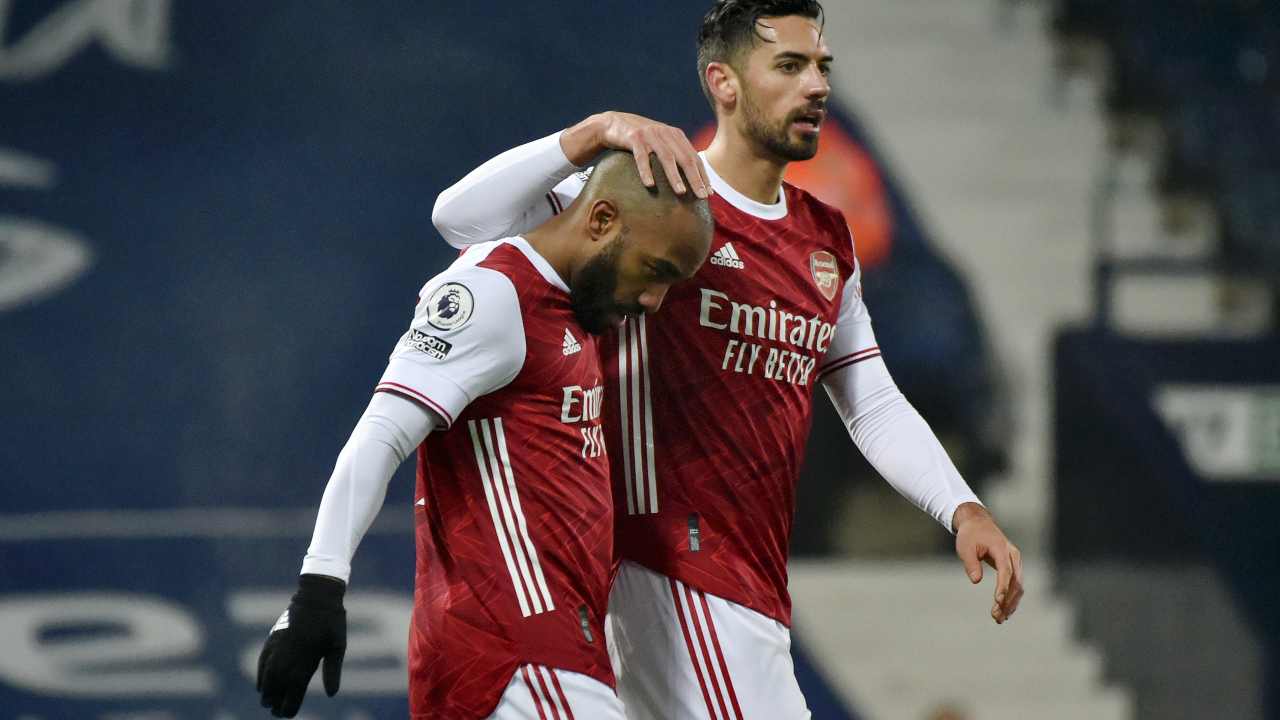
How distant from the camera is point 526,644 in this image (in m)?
2.45

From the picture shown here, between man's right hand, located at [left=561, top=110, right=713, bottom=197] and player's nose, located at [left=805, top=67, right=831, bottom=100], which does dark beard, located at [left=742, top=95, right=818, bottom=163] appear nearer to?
player's nose, located at [left=805, top=67, right=831, bottom=100]

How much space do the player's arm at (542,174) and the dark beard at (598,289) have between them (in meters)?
0.14

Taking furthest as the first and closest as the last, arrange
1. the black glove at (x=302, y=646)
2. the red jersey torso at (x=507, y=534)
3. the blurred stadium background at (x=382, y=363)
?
the blurred stadium background at (x=382, y=363)
the red jersey torso at (x=507, y=534)
the black glove at (x=302, y=646)

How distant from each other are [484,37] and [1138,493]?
362cm

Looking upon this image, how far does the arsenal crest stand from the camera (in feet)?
9.82

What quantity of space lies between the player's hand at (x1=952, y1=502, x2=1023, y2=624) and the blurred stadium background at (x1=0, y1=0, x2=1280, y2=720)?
3.46 metres

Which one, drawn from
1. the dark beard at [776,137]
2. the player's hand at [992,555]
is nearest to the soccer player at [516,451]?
the dark beard at [776,137]

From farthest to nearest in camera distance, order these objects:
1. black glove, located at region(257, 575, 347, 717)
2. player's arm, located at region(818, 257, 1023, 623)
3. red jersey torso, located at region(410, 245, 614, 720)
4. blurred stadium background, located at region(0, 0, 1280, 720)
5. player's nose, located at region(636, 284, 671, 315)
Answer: blurred stadium background, located at region(0, 0, 1280, 720), player's arm, located at region(818, 257, 1023, 623), player's nose, located at region(636, 284, 671, 315), red jersey torso, located at region(410, 245, 614, 720), black glove, located at region(257, 575, 347, 717)

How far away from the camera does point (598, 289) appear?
8.38 feet

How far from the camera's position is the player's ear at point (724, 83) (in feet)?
9.70

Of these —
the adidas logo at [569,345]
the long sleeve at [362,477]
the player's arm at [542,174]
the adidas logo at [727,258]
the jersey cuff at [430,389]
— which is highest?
the player's arm at [542,174]

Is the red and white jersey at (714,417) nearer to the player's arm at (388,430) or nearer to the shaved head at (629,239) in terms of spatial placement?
the shaved head at (629,239)

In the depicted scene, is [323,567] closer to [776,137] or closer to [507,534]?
[507,534]

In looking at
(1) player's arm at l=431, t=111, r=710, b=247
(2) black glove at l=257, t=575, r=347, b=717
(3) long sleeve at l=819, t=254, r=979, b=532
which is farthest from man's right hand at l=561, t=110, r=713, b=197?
(2) black glove at l=257, t=575, r=347, b=717
